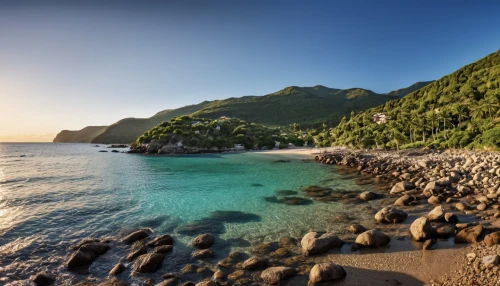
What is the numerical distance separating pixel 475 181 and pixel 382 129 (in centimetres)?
6832

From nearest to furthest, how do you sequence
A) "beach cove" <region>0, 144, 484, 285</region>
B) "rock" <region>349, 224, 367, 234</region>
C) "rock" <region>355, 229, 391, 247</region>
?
"beach cove" <region>0, 144, 484, 285</region> < "rock" <region>355, 229, 391, 247</region> < "rock" <region>349, 224, 367, 234</region>

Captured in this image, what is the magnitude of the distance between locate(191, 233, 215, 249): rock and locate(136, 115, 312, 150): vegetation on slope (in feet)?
303

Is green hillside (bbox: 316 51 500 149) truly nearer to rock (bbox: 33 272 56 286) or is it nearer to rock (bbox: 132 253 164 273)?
rock (bbox: 132 253 164 273)

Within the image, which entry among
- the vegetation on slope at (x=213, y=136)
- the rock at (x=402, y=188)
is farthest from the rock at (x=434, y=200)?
the vegetation on slope at (x=213, y=136)

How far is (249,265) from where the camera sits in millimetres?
11812

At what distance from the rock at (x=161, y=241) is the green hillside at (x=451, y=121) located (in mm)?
51085

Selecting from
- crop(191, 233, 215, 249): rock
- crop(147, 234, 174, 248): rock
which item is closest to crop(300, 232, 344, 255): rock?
crop(191, 233, 215, 249): rock

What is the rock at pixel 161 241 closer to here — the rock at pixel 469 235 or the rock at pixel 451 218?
the rock at pixel 469 235

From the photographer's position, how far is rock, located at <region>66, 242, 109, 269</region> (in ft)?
42.1

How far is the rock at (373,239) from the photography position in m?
13.1

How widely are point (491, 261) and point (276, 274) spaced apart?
8301mm

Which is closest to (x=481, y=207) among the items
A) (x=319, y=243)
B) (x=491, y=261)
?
(x=491, y=261)

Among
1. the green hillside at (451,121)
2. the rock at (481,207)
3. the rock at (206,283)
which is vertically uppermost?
the green hillside at (451,121)

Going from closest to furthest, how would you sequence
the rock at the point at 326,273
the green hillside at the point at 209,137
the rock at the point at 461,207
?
the rock at the point at 326,273 → the rock at the point at 461,207 → the green hillside at the point at 209,137
